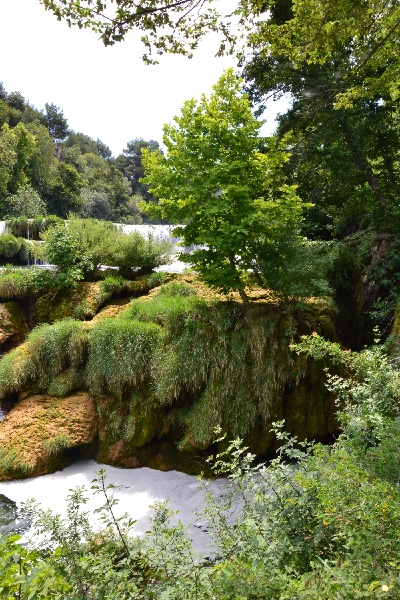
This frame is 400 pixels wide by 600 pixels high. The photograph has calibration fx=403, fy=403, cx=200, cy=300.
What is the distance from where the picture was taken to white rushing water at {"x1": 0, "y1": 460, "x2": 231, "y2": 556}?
5.19 m

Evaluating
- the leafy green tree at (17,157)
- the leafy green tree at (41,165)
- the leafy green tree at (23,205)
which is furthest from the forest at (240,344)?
the leafy green tree at (41,165)

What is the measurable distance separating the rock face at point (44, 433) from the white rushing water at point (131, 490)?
19 cm

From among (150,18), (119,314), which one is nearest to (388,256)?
(119,314)

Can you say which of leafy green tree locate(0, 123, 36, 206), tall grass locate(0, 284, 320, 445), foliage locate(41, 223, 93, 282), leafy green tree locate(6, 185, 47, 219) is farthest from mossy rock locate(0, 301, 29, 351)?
leafy green tree locate(0, 123, 36, 206)

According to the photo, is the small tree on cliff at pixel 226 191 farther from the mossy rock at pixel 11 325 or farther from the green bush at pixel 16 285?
the mossy rock at pixel 11 325

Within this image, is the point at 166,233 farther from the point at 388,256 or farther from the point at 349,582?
the point at 349,582

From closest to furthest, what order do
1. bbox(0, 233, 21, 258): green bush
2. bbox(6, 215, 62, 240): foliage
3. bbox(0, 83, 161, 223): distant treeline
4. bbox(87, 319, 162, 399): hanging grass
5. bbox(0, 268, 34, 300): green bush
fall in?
A: 1. bbox(87, 319, 162, 399): hanging grass
2. bbox(0, 268, 34, 300): green bush
3. bbox(0, 233, 21, 258): green bush
4. bbox(6, 215, 62, 240): foliage
5. bbox(0, 83, 161, 223): distant treeline

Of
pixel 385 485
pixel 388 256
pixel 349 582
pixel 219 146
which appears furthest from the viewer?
pixel 388 256

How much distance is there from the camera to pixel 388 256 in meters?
7.59

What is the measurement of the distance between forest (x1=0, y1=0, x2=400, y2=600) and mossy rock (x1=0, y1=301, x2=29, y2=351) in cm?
5

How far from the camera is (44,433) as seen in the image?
20.9 feet

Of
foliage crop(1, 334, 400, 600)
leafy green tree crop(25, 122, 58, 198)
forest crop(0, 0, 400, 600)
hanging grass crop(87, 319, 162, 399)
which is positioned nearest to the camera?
foliage crop(1, 334, 400, 600)

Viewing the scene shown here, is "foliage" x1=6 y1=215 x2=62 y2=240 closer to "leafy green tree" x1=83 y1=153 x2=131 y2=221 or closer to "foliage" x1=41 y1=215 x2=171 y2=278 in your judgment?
"foliage" x1=41 y1=215 x2=171 y2=278

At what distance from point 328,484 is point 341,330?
6.40 metres
